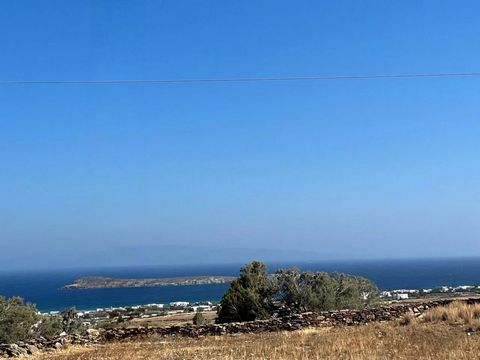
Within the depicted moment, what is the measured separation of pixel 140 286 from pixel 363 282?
558 feet

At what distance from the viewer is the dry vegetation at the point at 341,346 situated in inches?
495

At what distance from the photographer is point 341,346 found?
1386cm

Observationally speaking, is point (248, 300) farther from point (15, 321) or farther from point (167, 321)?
point (167, 321)

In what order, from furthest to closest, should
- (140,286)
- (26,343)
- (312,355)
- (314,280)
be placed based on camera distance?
(140,286) < (314,280) < (26,343) < (312,355)

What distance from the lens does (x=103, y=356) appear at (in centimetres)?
1470

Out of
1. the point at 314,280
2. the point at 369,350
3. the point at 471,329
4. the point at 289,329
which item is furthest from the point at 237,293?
the point at 369,350

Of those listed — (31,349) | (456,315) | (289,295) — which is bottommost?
(31,349)

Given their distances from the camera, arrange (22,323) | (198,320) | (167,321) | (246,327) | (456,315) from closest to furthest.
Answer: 1. (456,315)
2. (246,327)
3. (22,323)
4. (198,320)
5. (167,321)

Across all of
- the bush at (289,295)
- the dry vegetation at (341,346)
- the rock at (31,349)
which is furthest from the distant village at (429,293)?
the rock at (31,349)

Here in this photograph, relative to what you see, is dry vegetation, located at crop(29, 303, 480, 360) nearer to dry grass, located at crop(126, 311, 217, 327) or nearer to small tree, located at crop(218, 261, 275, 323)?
small tree, located at crop(218, 261, 275, 323)

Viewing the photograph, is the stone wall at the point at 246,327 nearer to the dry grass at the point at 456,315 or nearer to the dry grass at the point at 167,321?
the dry grass at the point at 456,315

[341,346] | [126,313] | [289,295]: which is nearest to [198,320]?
[289,295]

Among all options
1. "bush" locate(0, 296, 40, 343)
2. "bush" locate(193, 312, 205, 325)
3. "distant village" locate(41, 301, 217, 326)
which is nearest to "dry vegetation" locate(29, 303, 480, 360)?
"bush" locate(0, 296, 40, 343)

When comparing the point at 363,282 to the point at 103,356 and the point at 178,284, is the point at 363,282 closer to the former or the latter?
the point at 103,356
